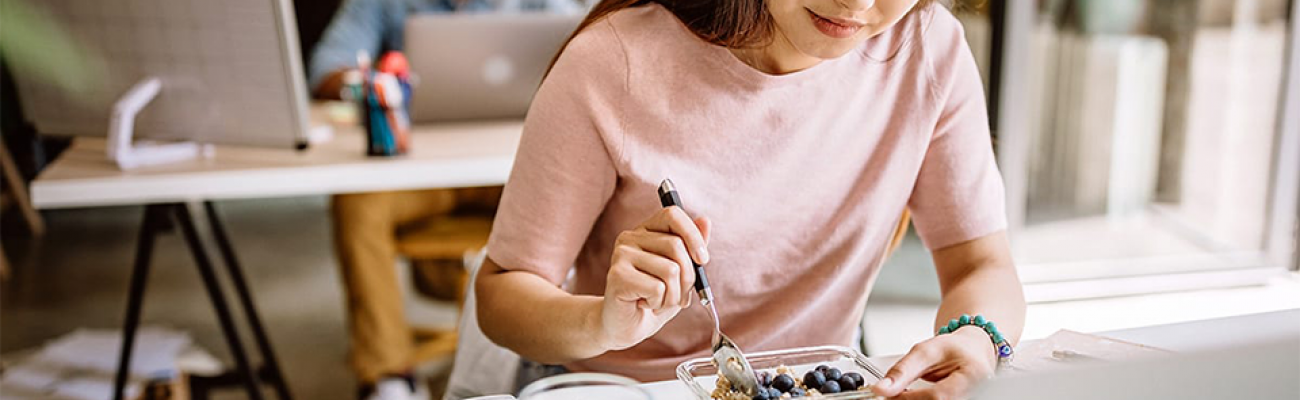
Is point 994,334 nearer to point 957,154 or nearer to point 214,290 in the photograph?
point 957,154

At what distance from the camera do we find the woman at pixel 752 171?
100cm

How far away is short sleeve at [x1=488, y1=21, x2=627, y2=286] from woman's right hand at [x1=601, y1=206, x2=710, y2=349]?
165 millimetres

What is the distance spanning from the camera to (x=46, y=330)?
115 inches

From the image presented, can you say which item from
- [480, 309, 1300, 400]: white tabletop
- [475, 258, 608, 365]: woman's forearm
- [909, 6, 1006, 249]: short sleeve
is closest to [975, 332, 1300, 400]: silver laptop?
[480, 309, 1300, 400]: white tabletop

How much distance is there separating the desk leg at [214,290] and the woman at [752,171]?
960mm

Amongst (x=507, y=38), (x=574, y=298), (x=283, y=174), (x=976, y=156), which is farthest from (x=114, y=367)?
(x=976, y=156)

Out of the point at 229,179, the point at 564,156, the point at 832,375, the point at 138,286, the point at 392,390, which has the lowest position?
the point at 392,390

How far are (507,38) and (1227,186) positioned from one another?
7.52ft

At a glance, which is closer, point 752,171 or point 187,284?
point 752,171

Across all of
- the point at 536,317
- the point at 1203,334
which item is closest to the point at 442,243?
the point at 536,317

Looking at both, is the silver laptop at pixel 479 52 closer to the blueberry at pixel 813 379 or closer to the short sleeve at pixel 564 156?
the short sleeve at pixel 564 156

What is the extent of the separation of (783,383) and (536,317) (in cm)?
28

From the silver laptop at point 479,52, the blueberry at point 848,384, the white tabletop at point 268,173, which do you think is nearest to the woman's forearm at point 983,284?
the blueberry at point 848,384

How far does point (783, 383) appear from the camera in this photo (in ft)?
2.62
